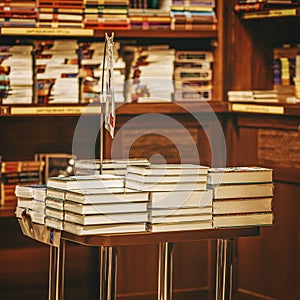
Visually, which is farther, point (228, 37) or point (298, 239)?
point (228, 37)

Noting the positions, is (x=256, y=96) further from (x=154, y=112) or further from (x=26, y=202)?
(x=26, y=202)

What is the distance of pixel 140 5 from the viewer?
5.99 meters

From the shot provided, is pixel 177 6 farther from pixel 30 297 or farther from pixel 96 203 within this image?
pixel 96 203

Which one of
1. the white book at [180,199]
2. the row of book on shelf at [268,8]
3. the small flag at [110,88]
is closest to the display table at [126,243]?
the white book at [180,199]

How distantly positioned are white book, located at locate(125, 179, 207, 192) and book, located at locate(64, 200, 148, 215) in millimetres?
63

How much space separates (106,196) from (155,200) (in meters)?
0.19

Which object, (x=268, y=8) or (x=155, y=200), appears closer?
(x=155, y=200)

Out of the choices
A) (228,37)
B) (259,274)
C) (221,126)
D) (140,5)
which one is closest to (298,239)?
(259,274)

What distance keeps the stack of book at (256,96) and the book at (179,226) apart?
1.79m

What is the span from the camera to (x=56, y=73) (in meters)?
5.75

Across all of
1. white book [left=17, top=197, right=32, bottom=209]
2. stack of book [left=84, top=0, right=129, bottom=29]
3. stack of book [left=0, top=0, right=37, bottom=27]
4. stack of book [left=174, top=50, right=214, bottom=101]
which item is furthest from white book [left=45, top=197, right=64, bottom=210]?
stack of book [left=174, top=50, right=214, bottom=101]

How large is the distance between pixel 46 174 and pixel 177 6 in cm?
124

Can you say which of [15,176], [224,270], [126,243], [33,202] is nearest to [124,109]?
[15,176]

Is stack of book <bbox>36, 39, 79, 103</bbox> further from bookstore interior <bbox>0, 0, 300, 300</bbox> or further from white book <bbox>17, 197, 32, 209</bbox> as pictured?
white book <bbox>17, 197, 32, 209</bbox>
